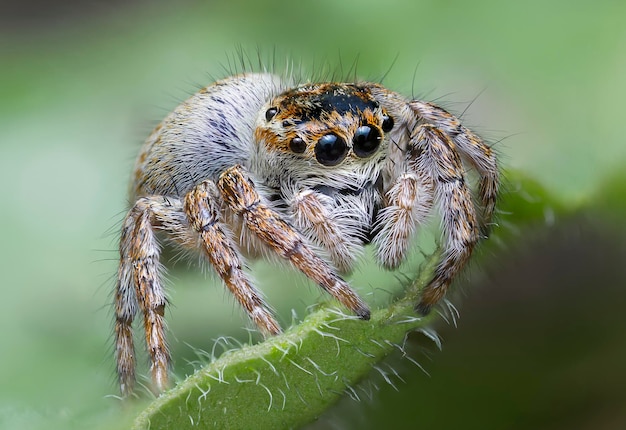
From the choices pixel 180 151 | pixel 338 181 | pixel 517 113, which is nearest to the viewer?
pixel 338 181

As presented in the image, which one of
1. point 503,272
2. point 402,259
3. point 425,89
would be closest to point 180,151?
point 402,259

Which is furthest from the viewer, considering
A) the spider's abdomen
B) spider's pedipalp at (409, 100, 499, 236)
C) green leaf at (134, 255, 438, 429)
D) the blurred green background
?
the spider's abdomen

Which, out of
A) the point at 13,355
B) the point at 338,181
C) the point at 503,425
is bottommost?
the point at 13,355

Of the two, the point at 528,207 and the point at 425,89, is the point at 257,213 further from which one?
the point at 425,89

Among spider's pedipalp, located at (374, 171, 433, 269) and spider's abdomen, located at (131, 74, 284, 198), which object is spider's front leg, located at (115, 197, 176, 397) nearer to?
spider's abdomen, located at (131, 74, 284, 198)

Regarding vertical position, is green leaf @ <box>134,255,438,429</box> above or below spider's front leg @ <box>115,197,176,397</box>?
above

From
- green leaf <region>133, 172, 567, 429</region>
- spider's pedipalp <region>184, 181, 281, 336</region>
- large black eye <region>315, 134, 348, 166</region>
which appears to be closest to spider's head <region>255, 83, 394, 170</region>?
large black eye <region>315, 134, 348, 166</region>

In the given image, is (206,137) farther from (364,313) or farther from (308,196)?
(364,313)
